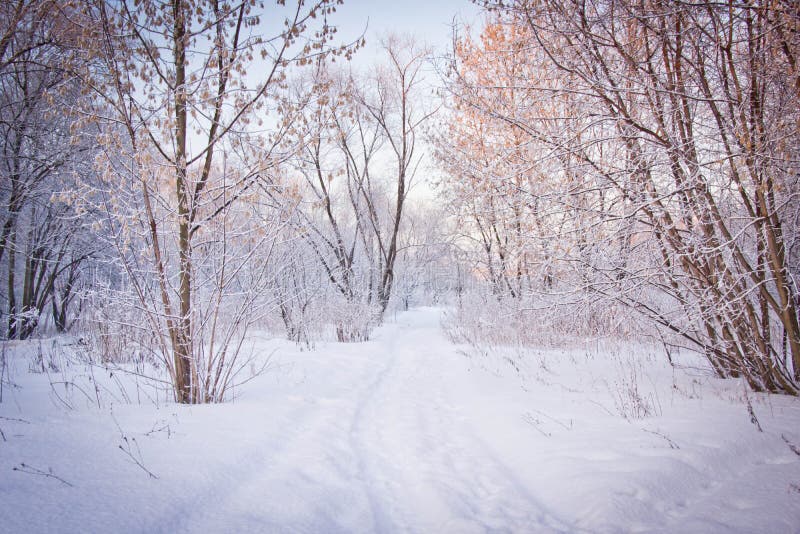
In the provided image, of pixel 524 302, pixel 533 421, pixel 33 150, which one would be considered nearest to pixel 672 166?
pixel 524 302

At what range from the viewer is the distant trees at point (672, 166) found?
10.7 ft

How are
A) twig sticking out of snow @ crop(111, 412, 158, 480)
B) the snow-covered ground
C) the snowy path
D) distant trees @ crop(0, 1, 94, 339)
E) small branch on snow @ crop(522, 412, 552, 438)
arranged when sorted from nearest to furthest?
→ the snow-covered ground → the snowy path → twig sticking out of snow @ crop(111, 412, 158, 480) → small branch on snow @ crop(522, 412, 552, 438) → distant trees @ crop(0, 1, 94, 339)

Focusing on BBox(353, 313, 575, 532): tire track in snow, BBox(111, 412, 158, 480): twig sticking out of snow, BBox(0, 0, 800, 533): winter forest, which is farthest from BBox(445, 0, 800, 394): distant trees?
BBox(111, 412, 158, 480): twig sticking out of snow

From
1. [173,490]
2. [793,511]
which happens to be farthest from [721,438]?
[173,490]

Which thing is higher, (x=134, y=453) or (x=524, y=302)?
(x=524, y=302)

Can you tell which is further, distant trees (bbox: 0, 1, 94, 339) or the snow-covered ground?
distant trees (bbox: 0, 1, 94, 339)

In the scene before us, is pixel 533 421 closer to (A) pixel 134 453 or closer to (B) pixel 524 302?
(B) pixel 524 302

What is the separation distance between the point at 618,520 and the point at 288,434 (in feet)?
8.43

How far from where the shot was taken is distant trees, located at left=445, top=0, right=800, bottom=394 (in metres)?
3.25

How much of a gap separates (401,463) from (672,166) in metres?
3.83

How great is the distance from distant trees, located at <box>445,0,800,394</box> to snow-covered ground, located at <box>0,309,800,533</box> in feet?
3.34

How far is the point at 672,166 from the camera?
3.49 meters

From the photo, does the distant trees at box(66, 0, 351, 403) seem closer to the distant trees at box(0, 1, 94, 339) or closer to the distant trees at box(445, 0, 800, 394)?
the distant trees at box(445, 0, 800, 394)

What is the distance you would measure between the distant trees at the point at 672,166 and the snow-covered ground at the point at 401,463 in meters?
1.02
